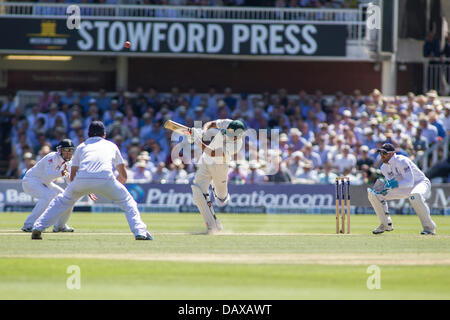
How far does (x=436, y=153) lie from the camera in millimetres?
23281

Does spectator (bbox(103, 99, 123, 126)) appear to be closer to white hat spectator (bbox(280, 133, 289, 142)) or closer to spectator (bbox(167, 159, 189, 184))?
spectator (bbox(167, 159, 189, 184))

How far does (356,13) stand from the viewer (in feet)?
90.1

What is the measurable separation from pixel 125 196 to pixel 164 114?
14.5m

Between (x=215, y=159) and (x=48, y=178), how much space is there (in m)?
2.82

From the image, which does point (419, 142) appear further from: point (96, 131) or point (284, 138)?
point (96, 131)

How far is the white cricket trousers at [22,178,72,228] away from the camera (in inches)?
563

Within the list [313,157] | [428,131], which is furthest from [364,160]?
[428,131]

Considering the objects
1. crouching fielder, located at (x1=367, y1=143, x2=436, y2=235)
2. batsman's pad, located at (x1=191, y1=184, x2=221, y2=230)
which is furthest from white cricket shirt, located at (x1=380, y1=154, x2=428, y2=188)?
batsman's pad, located at (x1=191, y1=184, x2=221, y2=230)

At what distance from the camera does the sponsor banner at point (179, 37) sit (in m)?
27.3

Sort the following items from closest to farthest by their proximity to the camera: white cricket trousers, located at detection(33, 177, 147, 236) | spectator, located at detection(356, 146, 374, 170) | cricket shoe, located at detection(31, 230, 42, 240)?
white cricket trousers, located at detection(33, 177, 147, 236) < cricket shoe, located at detection(31, 230, 42, 240) < spectator, located at detection(356, 146, 374, 170)

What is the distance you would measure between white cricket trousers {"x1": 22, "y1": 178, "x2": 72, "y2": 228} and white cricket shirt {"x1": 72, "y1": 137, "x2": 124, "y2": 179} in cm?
230

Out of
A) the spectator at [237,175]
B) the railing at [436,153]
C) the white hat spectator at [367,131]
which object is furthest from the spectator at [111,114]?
the railing at [436,153]
